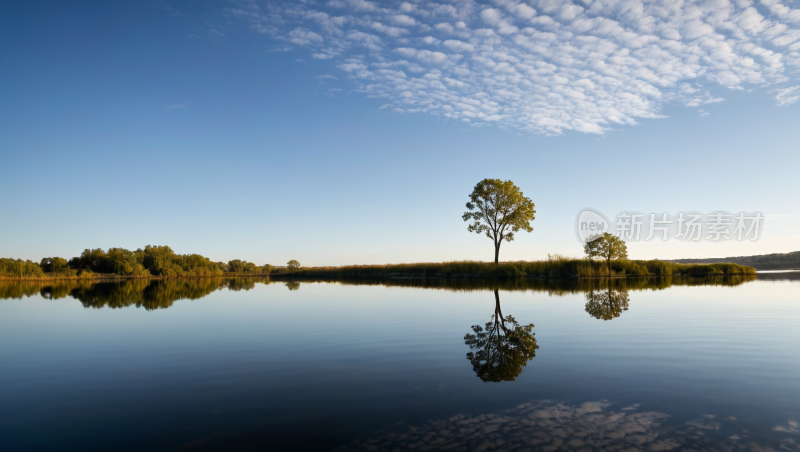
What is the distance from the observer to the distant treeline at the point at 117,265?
4607cm

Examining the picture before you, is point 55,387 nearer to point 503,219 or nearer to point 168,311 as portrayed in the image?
point 168,311

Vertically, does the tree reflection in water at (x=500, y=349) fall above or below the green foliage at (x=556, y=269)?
below

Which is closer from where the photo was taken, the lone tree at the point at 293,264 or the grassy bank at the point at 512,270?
the grassy bank at the point at 512,270

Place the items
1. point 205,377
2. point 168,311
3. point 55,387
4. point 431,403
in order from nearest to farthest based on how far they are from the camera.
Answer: point 431,403, point 55,387, point 205,377, point 168,311

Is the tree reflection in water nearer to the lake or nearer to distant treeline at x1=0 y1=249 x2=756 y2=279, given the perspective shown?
the lake

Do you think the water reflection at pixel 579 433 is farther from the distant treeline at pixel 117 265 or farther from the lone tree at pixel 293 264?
the lone tree at pixel 293 264

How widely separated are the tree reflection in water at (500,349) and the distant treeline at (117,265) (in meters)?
57.7

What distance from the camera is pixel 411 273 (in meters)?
40.7

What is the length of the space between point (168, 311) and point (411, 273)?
29.8m

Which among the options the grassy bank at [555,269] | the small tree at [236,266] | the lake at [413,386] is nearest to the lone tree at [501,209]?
the grassy bank at [555,269]

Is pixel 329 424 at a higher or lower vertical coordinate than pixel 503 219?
lower

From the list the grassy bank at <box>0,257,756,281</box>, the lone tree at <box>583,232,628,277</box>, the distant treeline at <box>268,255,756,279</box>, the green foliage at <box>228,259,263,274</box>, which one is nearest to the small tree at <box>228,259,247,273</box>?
the green foliage at <box>228,259,263,274</box>

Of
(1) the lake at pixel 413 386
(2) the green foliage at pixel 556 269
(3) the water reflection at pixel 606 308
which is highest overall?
(2) the green foliage at pixel 556 269

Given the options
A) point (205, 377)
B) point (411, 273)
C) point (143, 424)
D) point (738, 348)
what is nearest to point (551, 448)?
point (143, 424)
